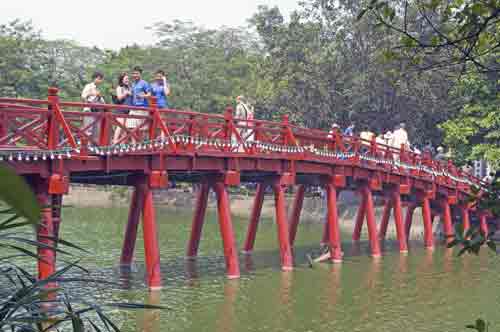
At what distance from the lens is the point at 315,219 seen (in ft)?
142

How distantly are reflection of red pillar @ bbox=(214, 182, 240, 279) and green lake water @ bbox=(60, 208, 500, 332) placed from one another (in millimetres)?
307

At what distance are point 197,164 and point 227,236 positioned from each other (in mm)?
1961

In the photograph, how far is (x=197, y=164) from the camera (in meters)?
18.7

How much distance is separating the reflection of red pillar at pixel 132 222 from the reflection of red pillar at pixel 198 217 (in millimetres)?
2359

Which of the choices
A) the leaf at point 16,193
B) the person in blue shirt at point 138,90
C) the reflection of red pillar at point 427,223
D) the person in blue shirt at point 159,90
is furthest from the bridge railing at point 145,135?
the leaf at point 16,193

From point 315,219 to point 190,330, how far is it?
29.2 meters

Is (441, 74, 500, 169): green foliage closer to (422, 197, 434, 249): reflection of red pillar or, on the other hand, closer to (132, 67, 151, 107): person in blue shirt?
(422, 197, 434, 249): reflection of red pillar

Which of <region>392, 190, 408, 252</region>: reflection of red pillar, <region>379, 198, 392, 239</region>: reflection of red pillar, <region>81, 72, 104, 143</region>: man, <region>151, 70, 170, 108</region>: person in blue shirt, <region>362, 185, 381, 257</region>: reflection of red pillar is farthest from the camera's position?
<region>379, 198, 392, 239</region>: reflection of red pillar

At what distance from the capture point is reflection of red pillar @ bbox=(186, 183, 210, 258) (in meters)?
22.5

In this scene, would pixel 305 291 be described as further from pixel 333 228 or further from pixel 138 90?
pixel 138 90

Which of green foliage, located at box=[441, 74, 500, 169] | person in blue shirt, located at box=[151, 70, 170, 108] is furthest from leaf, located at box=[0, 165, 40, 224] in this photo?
green foliage, located at box=[441, 74, 500, 169]

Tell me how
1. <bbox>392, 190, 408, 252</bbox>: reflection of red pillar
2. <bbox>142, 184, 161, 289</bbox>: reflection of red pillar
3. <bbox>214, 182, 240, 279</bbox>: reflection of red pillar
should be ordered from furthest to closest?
<bbox>392, 190, 408, 252</bbox>: reflection of red pillar, <bbox>214, 182, 240, 279</bbox>: reflection of red pillar, <bbox>142, 184, 161, 289</bbox>: reflection of red pillar

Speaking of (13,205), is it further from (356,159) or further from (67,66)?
(67,66)

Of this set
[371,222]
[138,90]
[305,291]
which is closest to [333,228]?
[371,222]
